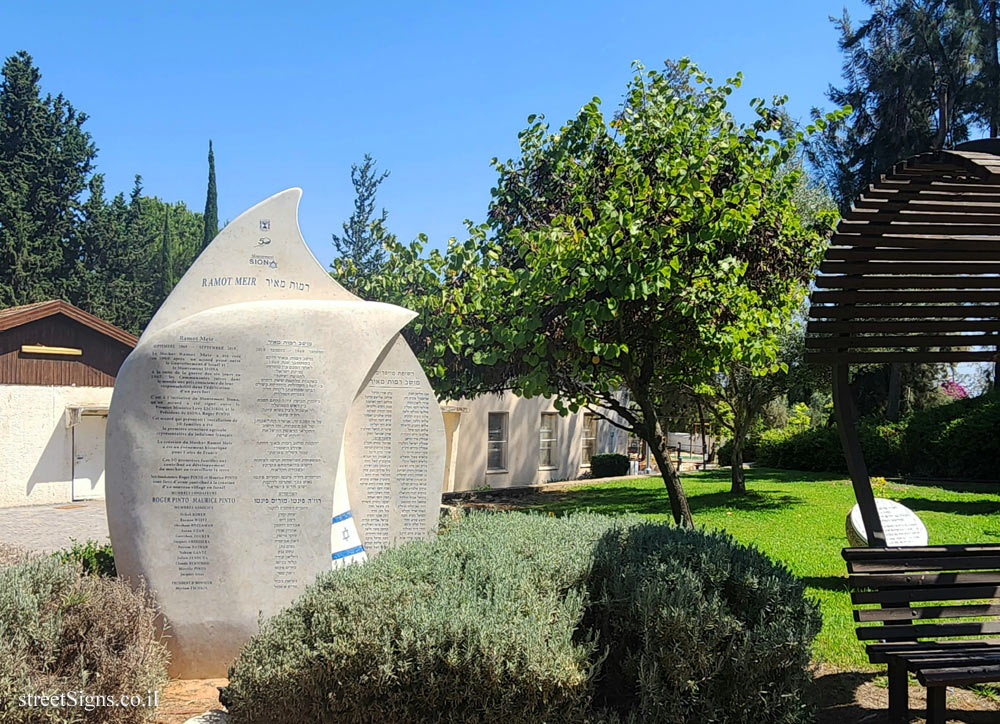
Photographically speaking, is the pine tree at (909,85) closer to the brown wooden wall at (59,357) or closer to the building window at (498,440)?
the building window at (498,440)

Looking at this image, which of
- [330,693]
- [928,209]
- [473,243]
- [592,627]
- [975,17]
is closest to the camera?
[330,693]

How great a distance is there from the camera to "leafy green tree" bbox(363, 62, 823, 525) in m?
8.17

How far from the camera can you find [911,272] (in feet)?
17.7

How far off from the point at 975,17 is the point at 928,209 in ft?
106

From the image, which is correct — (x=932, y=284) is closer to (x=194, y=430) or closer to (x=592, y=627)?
(x=592, y=627)

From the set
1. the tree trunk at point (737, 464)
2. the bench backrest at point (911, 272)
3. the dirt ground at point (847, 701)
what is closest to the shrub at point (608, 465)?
the tree trunk at point (737, 464)

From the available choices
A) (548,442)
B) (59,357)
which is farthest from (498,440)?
(59,357)

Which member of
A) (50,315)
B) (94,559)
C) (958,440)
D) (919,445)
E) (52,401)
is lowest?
(94,559)

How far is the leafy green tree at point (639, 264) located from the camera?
817cm

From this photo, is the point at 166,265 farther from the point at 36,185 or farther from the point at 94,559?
the point at 94,559

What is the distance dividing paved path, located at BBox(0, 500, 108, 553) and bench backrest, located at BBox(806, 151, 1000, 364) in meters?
11.9

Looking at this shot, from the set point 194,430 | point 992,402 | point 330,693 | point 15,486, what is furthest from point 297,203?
point 992,402

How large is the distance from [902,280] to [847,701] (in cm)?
274

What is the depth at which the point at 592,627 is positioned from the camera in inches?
158
